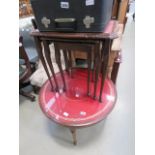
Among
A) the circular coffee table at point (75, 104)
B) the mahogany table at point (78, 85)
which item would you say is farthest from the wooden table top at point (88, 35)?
the circular coffee table at point (75, 104)

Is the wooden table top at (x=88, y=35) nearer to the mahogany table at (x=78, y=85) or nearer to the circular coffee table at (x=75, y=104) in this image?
the mahogany table at (x=78, y=85)

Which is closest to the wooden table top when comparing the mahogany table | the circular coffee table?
the mahogany table

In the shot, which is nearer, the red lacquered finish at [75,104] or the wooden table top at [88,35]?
the wooden table top at [88,35]

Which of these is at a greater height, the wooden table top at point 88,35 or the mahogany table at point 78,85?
the wooden table top at point 88,35

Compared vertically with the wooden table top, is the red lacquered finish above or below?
below

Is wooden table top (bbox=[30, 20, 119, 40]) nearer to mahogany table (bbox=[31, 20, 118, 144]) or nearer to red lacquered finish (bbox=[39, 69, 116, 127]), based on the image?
mahogany table (bbox=[31, 20, 118, 144])

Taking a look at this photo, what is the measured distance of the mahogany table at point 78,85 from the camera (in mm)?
879

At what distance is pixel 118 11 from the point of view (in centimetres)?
212

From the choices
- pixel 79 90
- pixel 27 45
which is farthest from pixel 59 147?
pixel 27 45

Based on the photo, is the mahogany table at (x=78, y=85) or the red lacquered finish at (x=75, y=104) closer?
the mahogany table at (x=78, y=85)

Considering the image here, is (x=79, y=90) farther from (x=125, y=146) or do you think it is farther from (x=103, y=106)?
(x=125, y=146)

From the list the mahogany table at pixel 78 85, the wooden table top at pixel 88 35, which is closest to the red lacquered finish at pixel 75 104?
the mahogany table at pixel 78 85

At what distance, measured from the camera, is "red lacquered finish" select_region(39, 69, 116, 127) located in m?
1.14

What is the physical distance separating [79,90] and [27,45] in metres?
1.41
